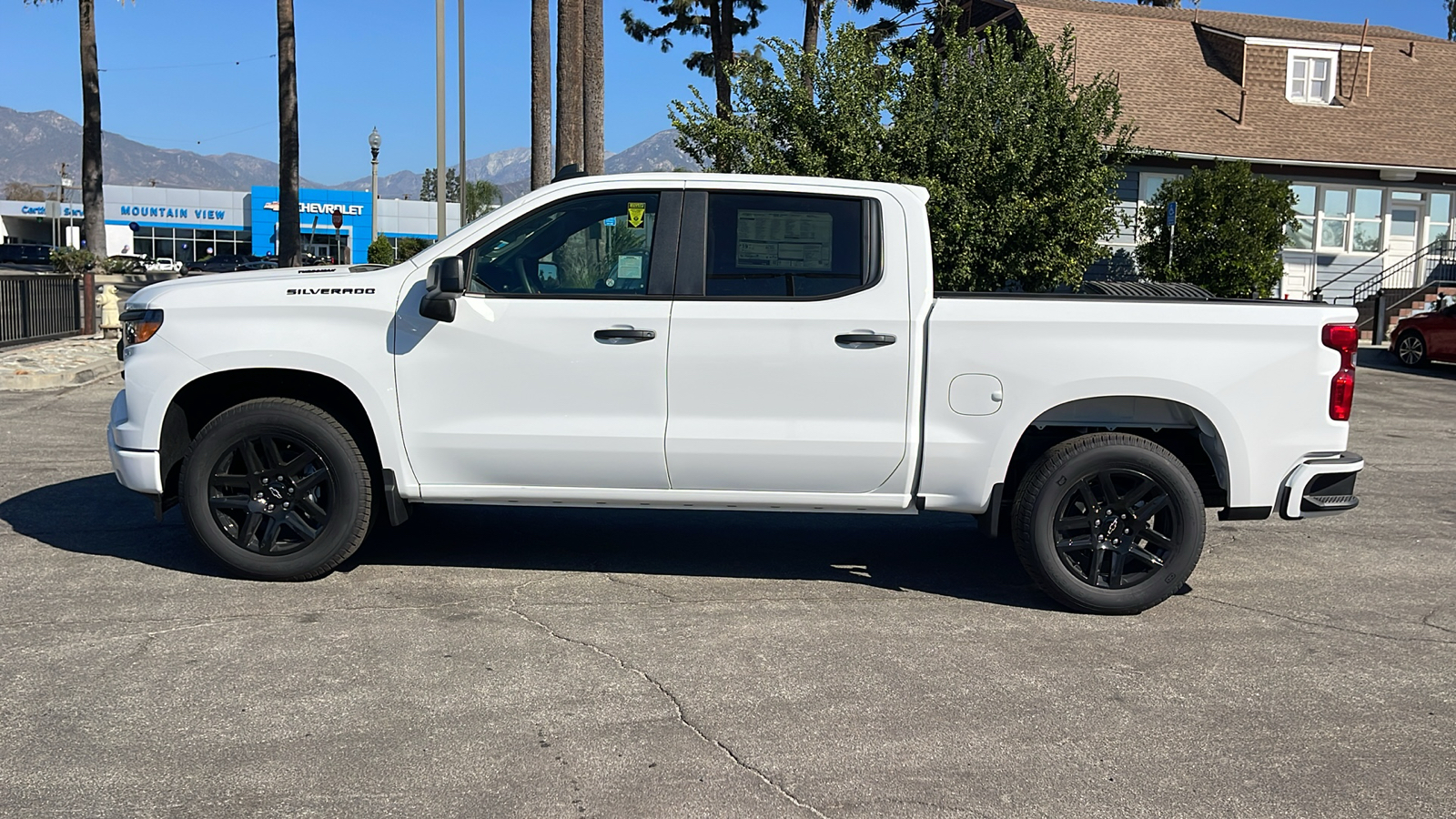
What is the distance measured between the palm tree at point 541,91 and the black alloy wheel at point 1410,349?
15.8 m

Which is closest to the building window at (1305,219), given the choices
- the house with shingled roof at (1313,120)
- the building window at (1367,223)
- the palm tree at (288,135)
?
the house with shingled roof at (1313,120)

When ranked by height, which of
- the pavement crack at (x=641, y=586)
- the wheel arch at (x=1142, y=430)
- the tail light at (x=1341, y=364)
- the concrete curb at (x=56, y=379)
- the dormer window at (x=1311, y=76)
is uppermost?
the dormer window at (x=1311, y=76)

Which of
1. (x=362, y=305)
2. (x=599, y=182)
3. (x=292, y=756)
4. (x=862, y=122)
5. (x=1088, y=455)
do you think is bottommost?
(x=292, y=756)

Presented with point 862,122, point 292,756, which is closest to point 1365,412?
point 862,122

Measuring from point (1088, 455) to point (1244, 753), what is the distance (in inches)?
69.1

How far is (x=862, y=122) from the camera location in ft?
52.4

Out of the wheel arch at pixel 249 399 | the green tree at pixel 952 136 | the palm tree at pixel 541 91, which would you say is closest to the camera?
the wheel arch at pixel 249 399

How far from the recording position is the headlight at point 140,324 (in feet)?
18.7

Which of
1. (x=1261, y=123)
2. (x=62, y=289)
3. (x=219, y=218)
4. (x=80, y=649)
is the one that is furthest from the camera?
(x=219, y=218)

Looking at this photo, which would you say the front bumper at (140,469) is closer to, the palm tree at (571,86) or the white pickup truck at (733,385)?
the white pickup truck at (733,385)

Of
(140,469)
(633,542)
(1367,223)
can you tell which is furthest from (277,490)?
(1367,223)

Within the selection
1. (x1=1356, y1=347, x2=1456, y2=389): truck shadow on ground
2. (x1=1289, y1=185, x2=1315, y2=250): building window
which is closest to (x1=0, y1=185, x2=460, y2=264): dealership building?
(x1=1289, y1=185, x2=1315, y2=250): building window

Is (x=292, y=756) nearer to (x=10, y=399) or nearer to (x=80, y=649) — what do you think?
(x=80, y=649)

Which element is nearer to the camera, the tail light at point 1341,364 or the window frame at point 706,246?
the tail light at point 1341,364
